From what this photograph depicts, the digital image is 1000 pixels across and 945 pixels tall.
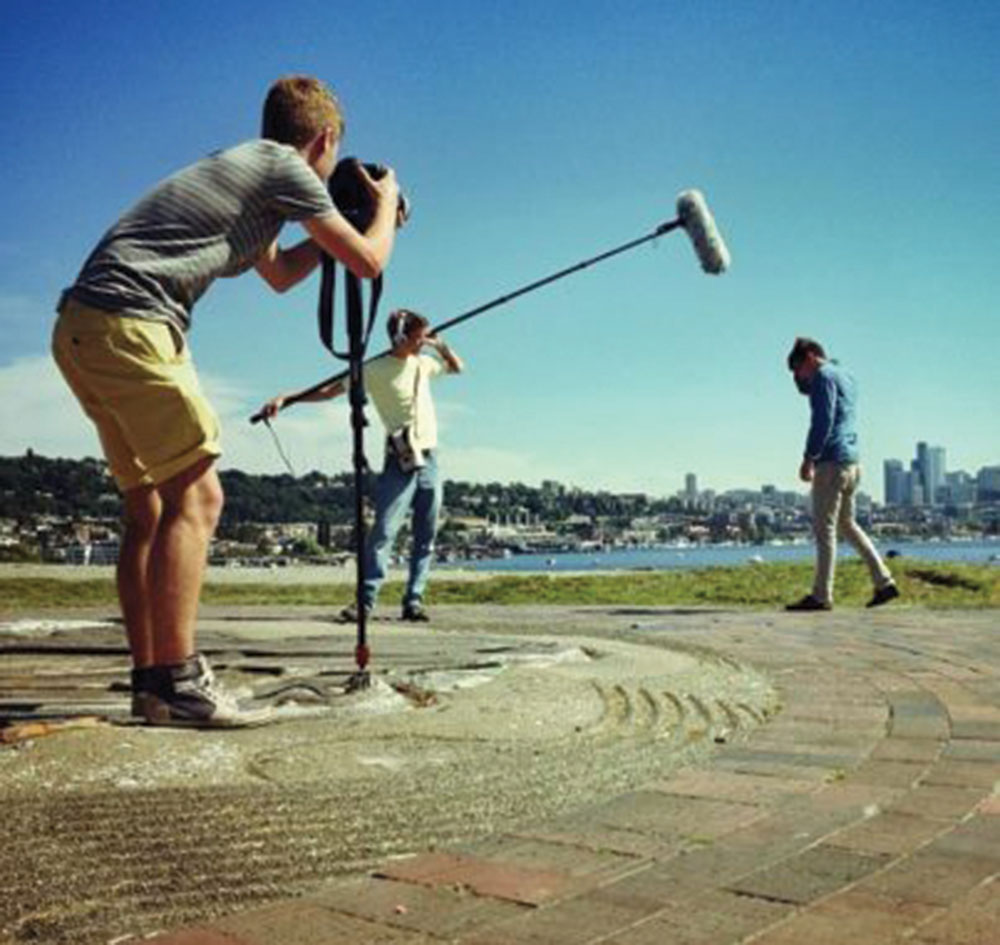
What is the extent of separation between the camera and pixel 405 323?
7.12m

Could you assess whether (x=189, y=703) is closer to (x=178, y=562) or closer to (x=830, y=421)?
(x=178, y=562)

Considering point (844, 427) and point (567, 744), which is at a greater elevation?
point (844, 427)

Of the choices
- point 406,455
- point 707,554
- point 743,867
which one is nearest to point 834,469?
point 406,455

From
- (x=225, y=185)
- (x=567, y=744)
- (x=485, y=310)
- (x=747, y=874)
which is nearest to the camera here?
(x=747, y=874)

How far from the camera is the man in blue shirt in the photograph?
26.0ft

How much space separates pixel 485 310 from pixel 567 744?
3.29 m

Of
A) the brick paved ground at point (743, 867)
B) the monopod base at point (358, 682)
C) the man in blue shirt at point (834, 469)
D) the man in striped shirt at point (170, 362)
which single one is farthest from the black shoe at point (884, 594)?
the man in striped shirt at point (170, 362)

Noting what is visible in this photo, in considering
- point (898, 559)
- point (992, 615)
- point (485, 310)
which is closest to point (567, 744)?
point (485, 310)

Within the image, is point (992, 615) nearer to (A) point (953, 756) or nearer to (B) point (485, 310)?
(B) point (485, 310)

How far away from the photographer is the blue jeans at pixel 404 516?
6934mm

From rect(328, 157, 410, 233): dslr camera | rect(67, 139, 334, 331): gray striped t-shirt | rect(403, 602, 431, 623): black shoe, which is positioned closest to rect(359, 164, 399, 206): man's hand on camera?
rect(328, 157, 410, 233): dslr camera

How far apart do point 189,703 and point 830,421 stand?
6497mm

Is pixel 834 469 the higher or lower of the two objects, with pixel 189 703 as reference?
higher

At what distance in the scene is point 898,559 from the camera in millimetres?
11422
